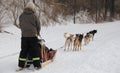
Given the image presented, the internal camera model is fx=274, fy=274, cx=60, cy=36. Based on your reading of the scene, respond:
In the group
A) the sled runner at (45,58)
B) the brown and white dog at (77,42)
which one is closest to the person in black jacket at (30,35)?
the sled runner at (45,58)

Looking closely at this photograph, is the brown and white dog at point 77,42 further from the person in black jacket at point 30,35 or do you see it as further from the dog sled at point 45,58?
the person in black jacket at point 30,35

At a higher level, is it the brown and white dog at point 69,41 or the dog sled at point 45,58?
the brown and white dog at point 69,41

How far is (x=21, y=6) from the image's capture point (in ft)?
60.7

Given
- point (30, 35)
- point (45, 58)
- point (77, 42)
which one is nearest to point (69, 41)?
point (77, 42)

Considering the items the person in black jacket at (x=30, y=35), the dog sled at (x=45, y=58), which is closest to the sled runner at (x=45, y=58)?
the dog sled at (x=45, y=58)

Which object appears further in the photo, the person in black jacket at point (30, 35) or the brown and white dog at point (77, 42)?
the brown and white dog at point (77, 42)

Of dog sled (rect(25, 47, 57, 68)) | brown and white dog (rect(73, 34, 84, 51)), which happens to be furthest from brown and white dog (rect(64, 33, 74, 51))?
dog sled (rect(25, 47, 57, 68))

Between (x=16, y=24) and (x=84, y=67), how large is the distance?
37.1ft

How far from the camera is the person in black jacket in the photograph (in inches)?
295

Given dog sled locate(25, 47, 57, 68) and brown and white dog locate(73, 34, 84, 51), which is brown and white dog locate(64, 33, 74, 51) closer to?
brown and white dog locate(73, 34, 84, 51)

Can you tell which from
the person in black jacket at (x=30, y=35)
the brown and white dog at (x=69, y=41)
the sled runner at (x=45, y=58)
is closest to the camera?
the person in black jacket at (x=30, y=35)

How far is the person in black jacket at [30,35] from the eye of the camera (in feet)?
24.6

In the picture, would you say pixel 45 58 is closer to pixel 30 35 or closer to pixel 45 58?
pixel 45 58

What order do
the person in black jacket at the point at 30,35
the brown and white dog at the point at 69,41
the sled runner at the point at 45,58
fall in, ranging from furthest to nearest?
the brown and white dog at the point at 69,41, the sled runner at the point at 45,58, the person in black jacket at the point at 30,35
